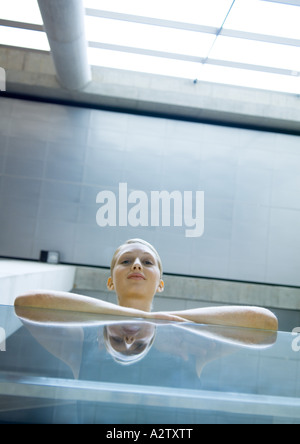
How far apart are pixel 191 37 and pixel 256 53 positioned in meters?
1.65

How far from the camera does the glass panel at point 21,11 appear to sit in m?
8.77

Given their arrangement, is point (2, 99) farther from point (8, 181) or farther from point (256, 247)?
point (256, 247)

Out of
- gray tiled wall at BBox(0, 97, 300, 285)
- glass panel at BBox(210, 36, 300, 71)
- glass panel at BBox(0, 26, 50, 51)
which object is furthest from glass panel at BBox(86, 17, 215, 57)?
gray tiled wall at BBox(0, 97, 300, 285)

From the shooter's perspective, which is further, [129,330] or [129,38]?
[129,38]

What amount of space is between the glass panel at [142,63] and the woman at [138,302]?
863 cm

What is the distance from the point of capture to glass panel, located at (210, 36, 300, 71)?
9477mm

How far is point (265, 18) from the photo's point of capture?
8555 millimetres

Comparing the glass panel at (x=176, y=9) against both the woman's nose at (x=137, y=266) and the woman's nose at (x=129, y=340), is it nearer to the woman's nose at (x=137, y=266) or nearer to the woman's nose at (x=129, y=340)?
the woman's nose at (x=137, y=266)

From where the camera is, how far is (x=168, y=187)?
482 inches

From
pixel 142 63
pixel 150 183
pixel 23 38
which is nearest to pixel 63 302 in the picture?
pixel 142 63

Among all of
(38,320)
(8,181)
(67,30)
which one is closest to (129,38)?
(67,30)

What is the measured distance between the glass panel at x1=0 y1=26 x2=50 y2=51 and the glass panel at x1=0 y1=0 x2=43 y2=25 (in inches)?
21.2

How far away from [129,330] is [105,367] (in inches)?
17.9

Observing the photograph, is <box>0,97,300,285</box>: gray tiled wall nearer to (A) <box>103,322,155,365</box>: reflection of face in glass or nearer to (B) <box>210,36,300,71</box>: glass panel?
(B) <box>210,36,300,71</box>: glass panel
